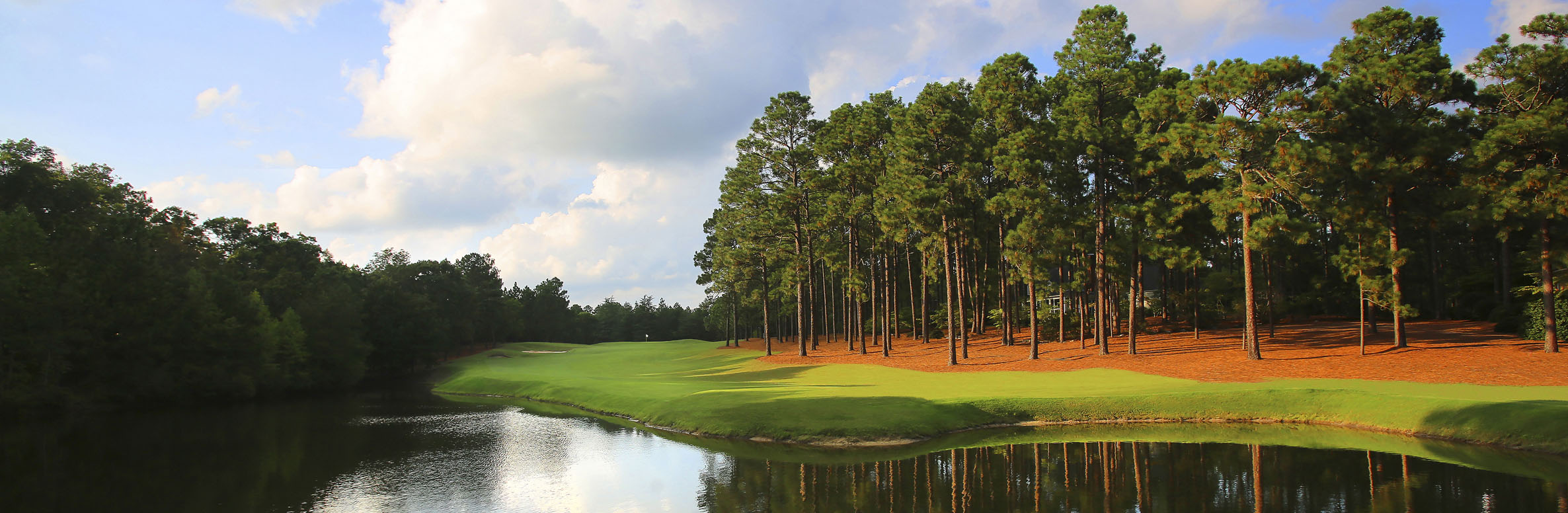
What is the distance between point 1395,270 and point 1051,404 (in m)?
18.0

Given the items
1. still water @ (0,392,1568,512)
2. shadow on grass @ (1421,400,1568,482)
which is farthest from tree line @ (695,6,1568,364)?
still water @ (0,392,1568,512)

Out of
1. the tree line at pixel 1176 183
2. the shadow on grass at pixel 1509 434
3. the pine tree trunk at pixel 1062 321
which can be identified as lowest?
the shadow on grass at pixel 1509 434

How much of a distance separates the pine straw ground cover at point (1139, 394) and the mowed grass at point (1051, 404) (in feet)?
0.20

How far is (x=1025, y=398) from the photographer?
25609mm

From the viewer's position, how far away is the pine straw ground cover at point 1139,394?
2080 cm

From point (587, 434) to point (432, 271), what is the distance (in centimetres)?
6848

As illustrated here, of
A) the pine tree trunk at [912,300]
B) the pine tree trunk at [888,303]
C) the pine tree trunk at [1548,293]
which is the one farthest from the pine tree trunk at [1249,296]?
the pine tree trunk at [912,300]

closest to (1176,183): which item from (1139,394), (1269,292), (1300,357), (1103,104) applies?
(1103,104)

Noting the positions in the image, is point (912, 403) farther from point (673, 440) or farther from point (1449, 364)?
point (1449, 364)

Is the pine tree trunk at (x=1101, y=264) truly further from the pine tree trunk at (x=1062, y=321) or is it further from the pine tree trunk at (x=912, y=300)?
the pine tree trunk at (x=912, y=300)

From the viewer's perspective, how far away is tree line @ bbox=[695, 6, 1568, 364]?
2972 centimetres

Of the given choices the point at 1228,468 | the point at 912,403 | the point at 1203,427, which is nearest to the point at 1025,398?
the point at 912,403

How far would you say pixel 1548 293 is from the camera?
93.2 feet

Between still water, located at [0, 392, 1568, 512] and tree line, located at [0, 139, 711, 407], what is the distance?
37.0 ft
